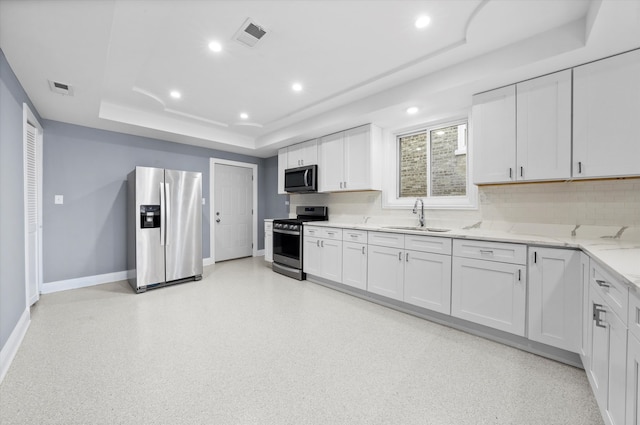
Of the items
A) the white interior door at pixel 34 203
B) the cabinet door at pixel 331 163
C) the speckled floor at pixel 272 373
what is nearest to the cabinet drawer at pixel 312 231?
the cabinet door at pixel 331 163

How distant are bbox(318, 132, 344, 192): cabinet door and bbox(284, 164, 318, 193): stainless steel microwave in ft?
0.30

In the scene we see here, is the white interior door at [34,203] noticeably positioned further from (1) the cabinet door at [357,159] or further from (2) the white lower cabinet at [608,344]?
(2) the white lower cabinet at [608,344]

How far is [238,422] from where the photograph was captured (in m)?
1.44

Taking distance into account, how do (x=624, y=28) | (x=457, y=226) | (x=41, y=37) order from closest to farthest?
(x=624, y=28) → (x=41, y=37) → (x=457, y=226)

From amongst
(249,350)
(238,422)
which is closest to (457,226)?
(249,350)

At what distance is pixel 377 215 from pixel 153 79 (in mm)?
3273

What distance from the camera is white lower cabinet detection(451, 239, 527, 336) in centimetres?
216

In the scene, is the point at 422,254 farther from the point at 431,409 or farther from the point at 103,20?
the point at 103,20

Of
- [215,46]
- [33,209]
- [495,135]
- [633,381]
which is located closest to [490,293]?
[633,381]

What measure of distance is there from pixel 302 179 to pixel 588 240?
3500 mm

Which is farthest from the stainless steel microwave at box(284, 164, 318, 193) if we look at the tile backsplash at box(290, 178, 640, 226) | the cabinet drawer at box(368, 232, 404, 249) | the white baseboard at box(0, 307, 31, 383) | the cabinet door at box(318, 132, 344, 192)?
the white baseboard at box(0, 307, 31, 383)

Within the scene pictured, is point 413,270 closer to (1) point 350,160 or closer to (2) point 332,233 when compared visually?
(2) point 332,233

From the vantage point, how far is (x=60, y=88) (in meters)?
2.59

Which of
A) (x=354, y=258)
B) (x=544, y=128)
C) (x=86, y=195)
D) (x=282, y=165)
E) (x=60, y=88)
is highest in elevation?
(x=60, y=88)
